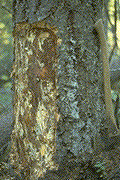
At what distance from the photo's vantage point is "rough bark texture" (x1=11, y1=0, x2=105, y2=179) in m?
1.37

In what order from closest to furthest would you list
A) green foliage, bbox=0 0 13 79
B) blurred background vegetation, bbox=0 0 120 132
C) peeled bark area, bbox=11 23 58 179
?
1. peeled bark area, bbox=11 23 58 179
2. blurred background vegetation, bbox=0 0 120 132
3. green foliage, bbox=0 0 13 79

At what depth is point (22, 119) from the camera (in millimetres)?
1462

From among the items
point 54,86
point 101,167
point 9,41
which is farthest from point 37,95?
point 9,41

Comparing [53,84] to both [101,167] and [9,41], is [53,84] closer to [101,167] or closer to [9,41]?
[101,167]

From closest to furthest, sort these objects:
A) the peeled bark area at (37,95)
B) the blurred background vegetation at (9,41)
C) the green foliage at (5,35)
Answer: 1. the peeled bark area at (37,95)
2. the blurred background vegetation at (9,41)
3. the green foliage at (5,35)

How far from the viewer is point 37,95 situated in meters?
1.38

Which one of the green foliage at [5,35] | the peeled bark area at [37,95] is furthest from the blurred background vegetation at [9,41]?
the peeled bark area at [37,95]

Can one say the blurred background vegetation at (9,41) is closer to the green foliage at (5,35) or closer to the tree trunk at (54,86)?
the green foliage at (5,35)

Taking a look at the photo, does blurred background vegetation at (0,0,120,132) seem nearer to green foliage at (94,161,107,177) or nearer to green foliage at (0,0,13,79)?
green foliage at (0,0,13,79)

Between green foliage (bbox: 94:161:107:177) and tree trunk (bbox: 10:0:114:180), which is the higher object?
tree trunk (bbox: 10:0:114:180)

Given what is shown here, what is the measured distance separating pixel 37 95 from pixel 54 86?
16cm

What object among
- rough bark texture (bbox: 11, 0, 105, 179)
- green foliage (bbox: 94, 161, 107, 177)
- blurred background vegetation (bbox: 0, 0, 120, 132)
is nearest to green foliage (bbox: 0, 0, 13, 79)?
blurred background vegetation (bbox: 0, 0, 120, 132)

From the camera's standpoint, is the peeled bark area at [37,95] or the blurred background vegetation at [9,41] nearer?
the peeled bark area at [37,95]

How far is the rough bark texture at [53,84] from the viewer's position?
1.37m
